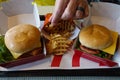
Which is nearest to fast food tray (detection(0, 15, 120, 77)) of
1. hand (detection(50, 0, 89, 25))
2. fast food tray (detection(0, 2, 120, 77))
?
fast food tray (detection(0, 2, 120, 77))

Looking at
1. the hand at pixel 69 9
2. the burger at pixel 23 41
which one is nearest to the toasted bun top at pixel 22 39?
the burger at pixel 23 41

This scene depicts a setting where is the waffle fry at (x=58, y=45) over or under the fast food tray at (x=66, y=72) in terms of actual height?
over

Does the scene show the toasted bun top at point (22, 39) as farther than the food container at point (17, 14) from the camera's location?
No

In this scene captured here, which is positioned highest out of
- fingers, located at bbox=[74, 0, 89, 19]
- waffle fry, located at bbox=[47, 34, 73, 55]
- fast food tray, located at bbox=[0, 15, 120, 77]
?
fingers, located at bbox=[74, 0, 89, 19]

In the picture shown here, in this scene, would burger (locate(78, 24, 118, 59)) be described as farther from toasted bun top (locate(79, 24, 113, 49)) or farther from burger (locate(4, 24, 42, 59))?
burger (locate(4, 24, 42, 59))

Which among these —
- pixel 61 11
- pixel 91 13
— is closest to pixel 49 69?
pixel 61 11

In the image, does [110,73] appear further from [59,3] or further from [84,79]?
[59,3]

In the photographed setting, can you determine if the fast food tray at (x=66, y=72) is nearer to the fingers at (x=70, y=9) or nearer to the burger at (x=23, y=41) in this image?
the burger at (x=23, y=41)

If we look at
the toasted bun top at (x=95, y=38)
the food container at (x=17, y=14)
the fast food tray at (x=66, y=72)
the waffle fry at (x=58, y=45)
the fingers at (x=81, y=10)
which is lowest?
the fast food tray at (x=66, y=72)
